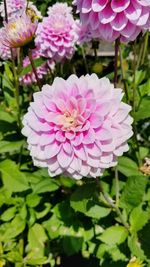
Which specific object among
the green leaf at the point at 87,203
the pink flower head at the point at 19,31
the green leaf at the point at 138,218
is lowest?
the green leaf at the point at 138,218

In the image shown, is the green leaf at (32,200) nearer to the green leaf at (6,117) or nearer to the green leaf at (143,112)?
the green leaf at (6,117)

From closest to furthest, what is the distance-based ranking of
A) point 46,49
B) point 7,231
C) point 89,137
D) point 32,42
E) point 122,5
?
point 89,137, point 122,5, point 32,42, point 7,231, point 46,49

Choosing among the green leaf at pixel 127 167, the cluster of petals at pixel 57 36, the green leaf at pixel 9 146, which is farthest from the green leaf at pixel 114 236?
the cluster of petals at pixel 57 36

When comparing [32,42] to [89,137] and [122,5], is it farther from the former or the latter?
[89,137]

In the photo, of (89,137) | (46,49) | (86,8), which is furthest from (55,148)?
(46,49)

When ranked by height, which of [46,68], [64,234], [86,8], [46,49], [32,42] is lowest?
[64,234]

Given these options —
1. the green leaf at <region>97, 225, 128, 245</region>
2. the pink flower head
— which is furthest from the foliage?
the pink flower head

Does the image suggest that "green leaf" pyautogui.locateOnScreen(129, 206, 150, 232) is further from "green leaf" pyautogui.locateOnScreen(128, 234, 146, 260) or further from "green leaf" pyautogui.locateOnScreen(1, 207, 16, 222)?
"green leaf" pyautogui.locateOnScreen(1, 207, 16, 222)
